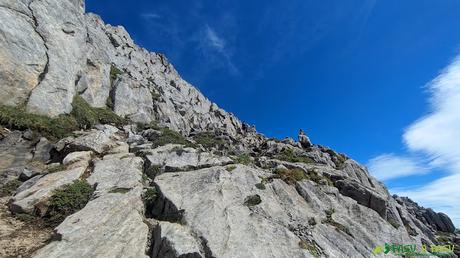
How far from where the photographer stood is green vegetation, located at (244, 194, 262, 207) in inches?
685

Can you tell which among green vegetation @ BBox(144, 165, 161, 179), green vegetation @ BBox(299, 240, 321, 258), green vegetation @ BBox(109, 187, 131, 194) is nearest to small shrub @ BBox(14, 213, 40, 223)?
green vegetation @ BBox(109, 187, 131, 194)

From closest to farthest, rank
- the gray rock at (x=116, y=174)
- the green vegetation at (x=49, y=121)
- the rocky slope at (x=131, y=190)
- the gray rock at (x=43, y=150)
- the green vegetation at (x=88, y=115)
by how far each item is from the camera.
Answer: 1. the rocky slope at (x=131, y=190)
2. the gray rock at (x=116, y=174)
3. the gray rock at (x=43, y=150)
4. the green vegetation at (x=49, y=121)
5. the green vegetation at (x=88, y=115)

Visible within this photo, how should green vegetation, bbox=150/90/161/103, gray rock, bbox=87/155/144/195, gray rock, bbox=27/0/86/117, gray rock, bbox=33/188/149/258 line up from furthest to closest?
green vegetation, bbox=150/90/161/103
gray rock, bbox=27/0/86/117
gray rock, bbox=87/155/144/195
gray rock, bbox=33/188/149/258

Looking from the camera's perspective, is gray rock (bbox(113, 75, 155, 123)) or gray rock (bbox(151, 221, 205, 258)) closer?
gray rock (bbox(151, 221, 205, 258))

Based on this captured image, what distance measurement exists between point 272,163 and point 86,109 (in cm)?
2280

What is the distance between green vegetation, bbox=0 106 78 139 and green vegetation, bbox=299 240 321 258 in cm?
2304

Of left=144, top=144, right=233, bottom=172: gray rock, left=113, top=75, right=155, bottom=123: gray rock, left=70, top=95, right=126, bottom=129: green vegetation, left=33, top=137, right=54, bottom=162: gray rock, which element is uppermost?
left=113, top=75, right=155, bottom=123: gray rock

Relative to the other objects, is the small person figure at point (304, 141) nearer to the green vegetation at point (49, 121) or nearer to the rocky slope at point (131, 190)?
the rocky slope at point (131, 190)

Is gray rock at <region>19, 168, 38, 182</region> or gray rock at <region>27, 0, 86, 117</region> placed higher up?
gray rock at <region>27, 0, 86, 117</region>

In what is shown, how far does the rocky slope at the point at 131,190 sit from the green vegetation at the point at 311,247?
0.23 feet

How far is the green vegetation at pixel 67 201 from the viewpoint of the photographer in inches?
624

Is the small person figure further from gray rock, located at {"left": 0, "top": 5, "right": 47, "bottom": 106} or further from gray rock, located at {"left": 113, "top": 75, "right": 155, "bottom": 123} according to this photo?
gray rock, located at {"left": 0, "top": 5, "right": 47, "bottom": 106}

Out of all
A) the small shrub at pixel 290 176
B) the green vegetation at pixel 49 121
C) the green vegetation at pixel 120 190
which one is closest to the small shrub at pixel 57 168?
the green vegetation at pixel 120 190

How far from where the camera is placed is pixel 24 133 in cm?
2452
